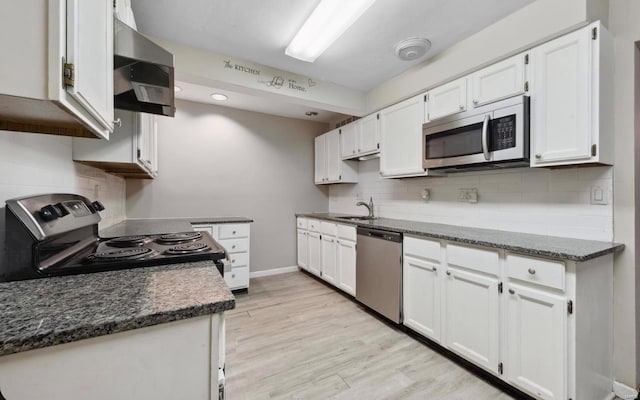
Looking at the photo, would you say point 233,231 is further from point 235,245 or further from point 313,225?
point 313,225

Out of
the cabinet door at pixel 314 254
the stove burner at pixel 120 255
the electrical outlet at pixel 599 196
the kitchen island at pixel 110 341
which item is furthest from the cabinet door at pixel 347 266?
the kitchen island at pixel 110 341

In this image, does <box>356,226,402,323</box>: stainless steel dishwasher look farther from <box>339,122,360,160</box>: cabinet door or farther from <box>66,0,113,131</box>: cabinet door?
<box>66,0,113,131</box>: cabinet door

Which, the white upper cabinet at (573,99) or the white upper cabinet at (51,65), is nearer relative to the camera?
the white upper cabinet at (51,65)

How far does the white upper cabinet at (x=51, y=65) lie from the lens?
2.07ft

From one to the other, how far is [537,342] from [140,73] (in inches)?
101

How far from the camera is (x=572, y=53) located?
162 cm

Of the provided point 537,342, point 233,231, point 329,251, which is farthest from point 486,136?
point 233,231

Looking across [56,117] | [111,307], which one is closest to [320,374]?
[111,307]

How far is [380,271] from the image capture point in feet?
8.36

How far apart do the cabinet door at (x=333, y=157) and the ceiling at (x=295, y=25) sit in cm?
136

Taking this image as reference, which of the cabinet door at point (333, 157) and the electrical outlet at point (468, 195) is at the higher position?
the cabinet door at point (333, 157)

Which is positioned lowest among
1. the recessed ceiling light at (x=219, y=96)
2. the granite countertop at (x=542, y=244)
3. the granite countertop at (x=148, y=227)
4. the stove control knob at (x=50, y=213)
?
the granite countertop at (x=542, y=244)

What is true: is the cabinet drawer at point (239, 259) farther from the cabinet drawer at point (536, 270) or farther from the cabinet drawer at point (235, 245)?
the cabinet drawer at point (536, 270)

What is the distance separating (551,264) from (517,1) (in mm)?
1689
